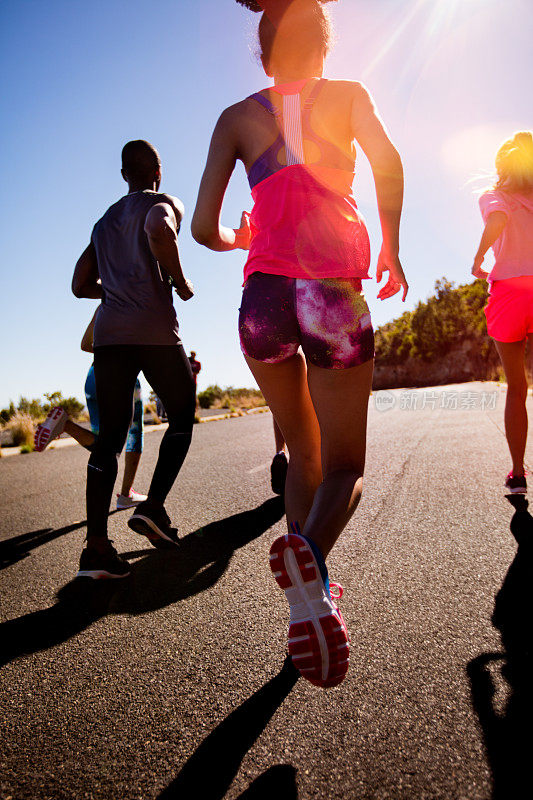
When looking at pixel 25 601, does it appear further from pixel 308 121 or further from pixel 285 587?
pixel 308 121

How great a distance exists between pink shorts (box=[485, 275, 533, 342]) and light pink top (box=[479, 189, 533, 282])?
2.1 inches

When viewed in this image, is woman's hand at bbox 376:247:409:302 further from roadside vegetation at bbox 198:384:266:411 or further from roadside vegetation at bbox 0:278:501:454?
roadside vegetation at bbox 0:278:501:454

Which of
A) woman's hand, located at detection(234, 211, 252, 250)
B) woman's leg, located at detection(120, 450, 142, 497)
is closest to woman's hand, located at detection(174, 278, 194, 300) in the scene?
woman's hand, located at detection(234, 211, 252, 250)

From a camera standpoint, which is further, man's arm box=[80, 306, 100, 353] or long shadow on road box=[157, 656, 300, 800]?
man's arm box=[80, 306, 100, 353]

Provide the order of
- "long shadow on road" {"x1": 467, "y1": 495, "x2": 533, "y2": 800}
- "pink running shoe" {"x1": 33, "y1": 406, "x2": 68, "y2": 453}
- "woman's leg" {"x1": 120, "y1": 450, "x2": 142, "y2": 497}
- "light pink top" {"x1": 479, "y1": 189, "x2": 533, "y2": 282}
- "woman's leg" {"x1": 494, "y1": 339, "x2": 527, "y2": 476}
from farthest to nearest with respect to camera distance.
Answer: "woman's leg" {"x1": 120, "y1": 450, "x2": 142, "y2": 497} < "pink running shoe" {"x1": 33, "y1": 406, "x2": 68, "y2": 453} < "woman's leg" {"x1": 494, "y1": 339, "x2": 527, "y2": 476} < "light pink top" {"x1": 479, "y1": 189, "x2": 533, "y2": 282} < "long shadow on road" {"x1": 467, "y1": 495, "x2": 533, "y2": 800}

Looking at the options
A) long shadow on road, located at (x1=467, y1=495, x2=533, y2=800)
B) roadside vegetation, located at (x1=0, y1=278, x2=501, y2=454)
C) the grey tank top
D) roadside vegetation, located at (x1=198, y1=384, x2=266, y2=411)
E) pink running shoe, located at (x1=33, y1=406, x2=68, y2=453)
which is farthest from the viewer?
roadside vegetation, located at (x1=0, y1=278, x2=501, y2=454)

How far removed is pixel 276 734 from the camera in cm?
128

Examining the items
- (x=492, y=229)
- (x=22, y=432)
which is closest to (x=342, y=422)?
(x=492, y=229)

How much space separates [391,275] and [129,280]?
1.47 metres

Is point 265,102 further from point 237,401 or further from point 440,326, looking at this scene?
point 440,326

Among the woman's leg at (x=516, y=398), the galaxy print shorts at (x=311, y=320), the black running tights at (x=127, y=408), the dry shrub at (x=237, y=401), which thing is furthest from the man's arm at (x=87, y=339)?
the dry shrub at (x=237, y=401)

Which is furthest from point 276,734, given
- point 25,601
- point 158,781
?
point 25,601

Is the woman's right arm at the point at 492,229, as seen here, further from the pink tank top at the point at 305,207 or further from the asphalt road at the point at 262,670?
the pink tank top at the point at 305,207

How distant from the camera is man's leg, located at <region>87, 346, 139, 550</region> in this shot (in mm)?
2273
